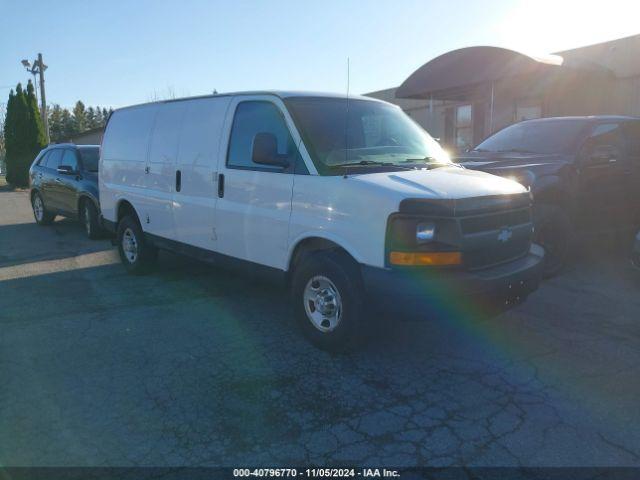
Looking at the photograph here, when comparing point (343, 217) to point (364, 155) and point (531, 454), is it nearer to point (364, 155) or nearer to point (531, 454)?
point (364, 155)

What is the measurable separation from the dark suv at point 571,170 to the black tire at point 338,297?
2924 millimetres

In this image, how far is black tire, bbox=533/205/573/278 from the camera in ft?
19.1

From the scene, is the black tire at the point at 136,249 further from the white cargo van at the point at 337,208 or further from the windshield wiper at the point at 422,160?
the windshield wiper at the point at 422,160

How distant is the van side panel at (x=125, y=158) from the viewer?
6.28 m

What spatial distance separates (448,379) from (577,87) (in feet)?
43.5

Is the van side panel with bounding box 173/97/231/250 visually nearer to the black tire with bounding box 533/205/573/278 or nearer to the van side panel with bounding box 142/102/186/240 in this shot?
the van side panel with bounding box 142/102/186/240

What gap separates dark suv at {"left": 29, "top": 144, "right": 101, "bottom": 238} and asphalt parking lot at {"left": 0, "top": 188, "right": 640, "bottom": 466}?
3.93 meters

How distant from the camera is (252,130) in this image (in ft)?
15.5

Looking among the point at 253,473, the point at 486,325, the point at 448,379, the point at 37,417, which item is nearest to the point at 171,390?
the point at 37,417

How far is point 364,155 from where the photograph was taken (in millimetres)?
4363

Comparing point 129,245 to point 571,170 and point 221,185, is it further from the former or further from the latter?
point 571,170

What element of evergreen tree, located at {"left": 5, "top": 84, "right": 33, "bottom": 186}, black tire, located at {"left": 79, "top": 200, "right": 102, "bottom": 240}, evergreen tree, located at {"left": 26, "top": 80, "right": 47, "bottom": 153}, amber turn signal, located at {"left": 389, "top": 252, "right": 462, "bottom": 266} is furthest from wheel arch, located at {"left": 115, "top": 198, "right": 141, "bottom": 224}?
evergreen tree, located at {"left": 26, "top": 80, "right": 47, "bottom": 153}

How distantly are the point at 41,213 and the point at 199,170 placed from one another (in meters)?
8.00

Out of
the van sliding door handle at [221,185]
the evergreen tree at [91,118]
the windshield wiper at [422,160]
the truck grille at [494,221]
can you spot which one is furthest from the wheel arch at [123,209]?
the evergreen tree at [91,118]
